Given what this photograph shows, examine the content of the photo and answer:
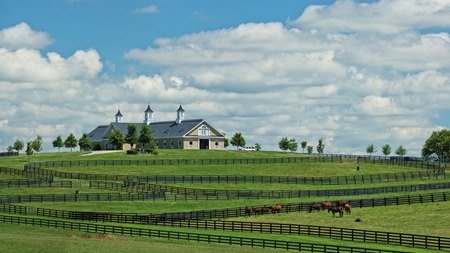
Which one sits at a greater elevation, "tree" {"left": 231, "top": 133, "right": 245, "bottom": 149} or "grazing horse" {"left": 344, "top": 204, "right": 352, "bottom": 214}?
"tree" {"left": 231, "top": 133, "right": 245, "bottom": 149}

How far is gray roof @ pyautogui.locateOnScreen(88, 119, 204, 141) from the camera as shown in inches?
6137

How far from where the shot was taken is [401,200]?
75.6 m

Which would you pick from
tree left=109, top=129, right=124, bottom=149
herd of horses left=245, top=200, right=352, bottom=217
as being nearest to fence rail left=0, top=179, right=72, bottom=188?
herd of horses left=245, top=200, right=352, bottom=217

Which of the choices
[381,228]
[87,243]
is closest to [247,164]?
[381,228]

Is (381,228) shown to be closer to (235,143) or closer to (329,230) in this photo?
(329,230)

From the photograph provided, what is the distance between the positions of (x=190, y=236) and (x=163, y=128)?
109322 millimetres

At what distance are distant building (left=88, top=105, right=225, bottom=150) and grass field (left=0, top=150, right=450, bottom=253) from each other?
16.8m

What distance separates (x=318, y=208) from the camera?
72500 mm

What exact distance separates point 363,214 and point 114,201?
2651 centimetres

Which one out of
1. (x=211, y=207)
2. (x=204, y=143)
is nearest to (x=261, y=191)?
(x=211, y=207)

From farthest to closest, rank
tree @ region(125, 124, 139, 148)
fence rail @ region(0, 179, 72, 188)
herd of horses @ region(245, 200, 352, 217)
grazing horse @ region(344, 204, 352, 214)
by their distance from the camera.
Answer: tree @ region(125, 124, 139, 148) → fence rail @ region(0, 179, 72, 188) → grazing horse @ region(344, 204, 352, 214) → herd of horses @ region(245, 200, 352, 217)

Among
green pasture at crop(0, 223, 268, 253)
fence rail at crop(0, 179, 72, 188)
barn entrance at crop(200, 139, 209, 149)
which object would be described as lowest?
green pasture at crop(0, 223, 268, 253)

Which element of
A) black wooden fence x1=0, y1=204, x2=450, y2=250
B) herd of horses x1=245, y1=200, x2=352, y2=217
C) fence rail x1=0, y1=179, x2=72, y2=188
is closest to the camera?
black wooden fence x1=0, y1=204, x2=450, y2=250

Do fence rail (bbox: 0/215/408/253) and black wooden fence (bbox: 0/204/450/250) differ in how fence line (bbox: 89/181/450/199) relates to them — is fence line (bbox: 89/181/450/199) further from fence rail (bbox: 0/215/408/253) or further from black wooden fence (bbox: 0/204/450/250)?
fence rail (bbox: 0/215/408/253)
